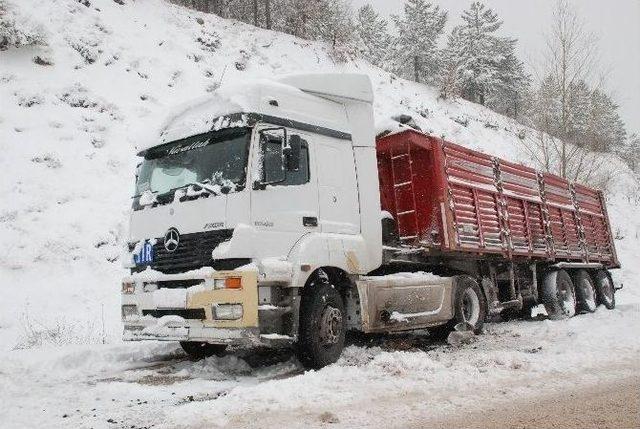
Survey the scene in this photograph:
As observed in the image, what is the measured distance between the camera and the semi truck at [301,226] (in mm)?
5512

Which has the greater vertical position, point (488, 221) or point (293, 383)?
point (488, 221)

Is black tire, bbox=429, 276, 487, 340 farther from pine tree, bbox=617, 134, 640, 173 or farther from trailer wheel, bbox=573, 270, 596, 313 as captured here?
pine tree, bbox=617, 134, 640, 173

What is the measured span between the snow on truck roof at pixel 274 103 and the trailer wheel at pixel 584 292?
7446mm

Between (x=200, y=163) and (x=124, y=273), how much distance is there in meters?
7.92

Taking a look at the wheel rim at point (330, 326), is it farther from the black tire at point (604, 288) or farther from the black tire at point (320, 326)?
the black tire at point (604, 288)

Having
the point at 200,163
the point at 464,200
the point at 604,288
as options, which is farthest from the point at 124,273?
the point at 604,288

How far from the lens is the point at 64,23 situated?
21.3 meters

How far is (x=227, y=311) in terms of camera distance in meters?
5.34

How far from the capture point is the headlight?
5.30 meters

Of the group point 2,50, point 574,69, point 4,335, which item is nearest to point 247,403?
point 4,335

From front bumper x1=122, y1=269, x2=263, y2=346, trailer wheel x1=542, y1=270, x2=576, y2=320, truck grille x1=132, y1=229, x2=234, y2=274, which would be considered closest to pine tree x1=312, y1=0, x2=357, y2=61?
trailer wheel x1=542, y1=270, x2=576, y2=320

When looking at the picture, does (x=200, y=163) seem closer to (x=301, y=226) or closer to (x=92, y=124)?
(x=301, y=226)

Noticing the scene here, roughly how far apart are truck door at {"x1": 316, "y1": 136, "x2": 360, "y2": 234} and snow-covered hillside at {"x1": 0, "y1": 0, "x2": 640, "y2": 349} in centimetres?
225

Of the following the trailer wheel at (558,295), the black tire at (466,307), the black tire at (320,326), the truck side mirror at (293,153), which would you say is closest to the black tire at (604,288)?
the trailer wheel at (558,295)
